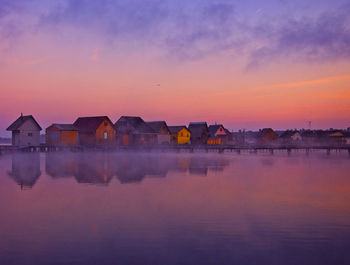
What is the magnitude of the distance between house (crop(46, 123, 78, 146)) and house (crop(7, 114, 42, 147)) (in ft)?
8.83

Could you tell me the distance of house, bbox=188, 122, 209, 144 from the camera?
89.2 meters

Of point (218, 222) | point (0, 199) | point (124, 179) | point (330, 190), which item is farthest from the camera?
point (124, 179)

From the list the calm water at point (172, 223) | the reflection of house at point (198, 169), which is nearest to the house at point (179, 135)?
the reflection of house at point (198, 169)

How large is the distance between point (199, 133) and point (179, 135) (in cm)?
708

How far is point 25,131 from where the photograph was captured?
6131 cm

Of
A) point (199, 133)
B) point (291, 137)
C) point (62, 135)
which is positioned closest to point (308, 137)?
point (291, 137)

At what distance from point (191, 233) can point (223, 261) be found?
2690 mm

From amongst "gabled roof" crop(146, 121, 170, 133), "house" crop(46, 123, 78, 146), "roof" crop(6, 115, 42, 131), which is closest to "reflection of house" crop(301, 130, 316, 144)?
"gabled roof" crop(146, 121, 170, 133)

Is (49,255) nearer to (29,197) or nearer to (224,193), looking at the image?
(29,197)

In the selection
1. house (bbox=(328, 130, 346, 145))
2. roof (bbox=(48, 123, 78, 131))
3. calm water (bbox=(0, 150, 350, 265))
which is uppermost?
roof (bbox=(48, 123, 78, 131))

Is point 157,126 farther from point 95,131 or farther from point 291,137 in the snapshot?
point 291,137

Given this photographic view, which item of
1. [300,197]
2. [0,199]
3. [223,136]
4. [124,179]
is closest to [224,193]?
[300,197]

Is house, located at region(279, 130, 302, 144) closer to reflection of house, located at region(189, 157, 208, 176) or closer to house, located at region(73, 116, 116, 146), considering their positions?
house, located at region(73, 116, 116, 146)

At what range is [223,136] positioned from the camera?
96.2 m
